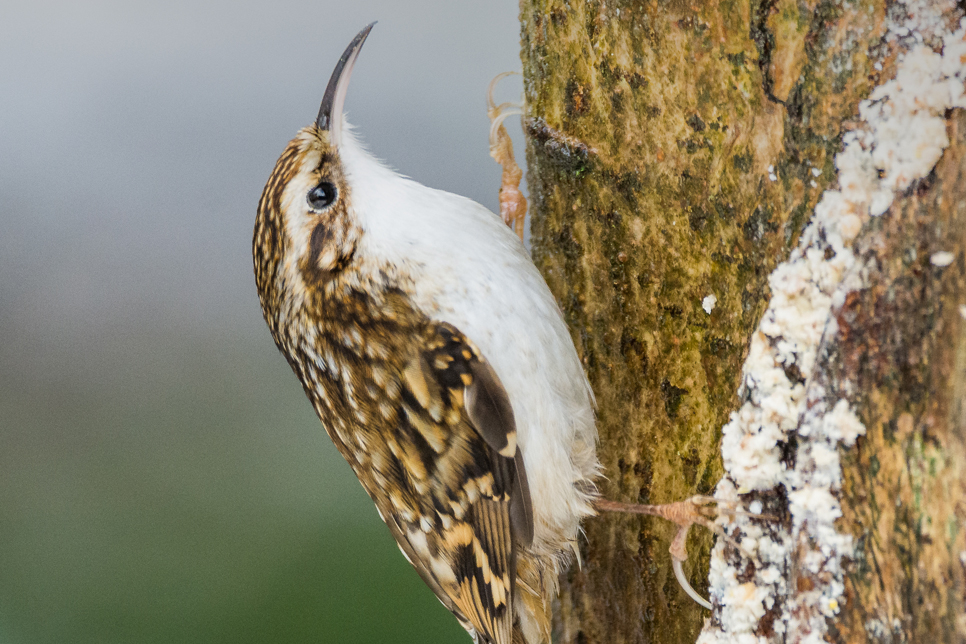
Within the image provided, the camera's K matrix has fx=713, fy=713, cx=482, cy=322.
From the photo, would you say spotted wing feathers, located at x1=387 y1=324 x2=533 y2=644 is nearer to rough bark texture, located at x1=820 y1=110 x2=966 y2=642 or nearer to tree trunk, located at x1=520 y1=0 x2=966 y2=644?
tree trunk, located at x1=520 y1=0 x2=966 y2=644

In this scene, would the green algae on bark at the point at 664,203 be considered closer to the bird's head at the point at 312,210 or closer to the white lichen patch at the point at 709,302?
the white lichen patch at the point at 709,302

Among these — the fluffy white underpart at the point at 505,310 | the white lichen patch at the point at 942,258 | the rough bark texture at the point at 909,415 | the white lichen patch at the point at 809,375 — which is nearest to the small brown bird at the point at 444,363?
the fluffy white underpart at the point at 505,310

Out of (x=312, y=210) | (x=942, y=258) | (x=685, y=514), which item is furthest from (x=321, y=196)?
(x=942, y=258)

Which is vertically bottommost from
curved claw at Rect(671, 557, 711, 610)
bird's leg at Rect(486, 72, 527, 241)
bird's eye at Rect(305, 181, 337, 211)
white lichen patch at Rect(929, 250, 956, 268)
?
curved claw at Rect(671, 557, 711, 610)

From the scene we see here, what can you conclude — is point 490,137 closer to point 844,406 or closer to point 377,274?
point 377,274

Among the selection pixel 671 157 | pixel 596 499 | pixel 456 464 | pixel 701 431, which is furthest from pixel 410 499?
pixel 671 157

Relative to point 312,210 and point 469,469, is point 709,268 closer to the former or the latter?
point 469,469

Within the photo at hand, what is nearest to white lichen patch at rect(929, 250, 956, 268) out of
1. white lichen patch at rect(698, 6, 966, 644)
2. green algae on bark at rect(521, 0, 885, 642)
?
white lichen patch at rect(698, 6, 966, 644)
